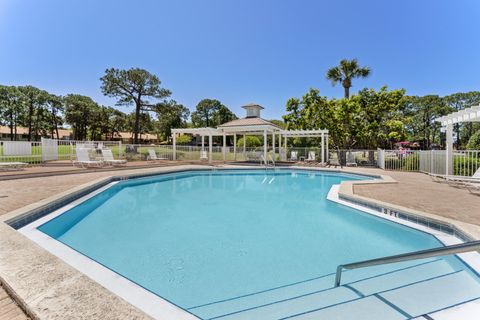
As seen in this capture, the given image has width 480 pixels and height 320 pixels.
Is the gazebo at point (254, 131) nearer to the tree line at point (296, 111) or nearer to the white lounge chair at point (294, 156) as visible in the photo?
the white lounge chair at point (294, 156)

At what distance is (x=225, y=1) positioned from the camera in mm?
14195

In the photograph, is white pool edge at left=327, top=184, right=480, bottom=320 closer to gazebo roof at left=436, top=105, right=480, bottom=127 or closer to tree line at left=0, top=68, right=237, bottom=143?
gazebo roof at left=436, top=105, right=480, bottom=127

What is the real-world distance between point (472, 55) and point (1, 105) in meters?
60.7

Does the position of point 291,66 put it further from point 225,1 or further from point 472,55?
point 472,55

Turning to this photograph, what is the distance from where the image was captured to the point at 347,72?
24750mm

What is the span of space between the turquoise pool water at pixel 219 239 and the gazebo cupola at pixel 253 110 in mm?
16242

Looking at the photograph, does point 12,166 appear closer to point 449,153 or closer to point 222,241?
point 222,241

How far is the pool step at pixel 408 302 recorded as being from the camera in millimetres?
2369

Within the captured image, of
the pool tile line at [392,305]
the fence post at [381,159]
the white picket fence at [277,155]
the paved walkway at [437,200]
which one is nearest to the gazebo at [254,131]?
the white picket fence at [277,155]

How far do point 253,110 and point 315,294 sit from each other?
72.1 ft

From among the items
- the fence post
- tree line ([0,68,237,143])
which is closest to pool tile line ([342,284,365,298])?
the fence post

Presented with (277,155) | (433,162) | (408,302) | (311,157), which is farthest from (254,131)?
(408,302)

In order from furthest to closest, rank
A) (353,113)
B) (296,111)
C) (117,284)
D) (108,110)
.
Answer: (108,110) → (296,111) → (353,113) → (117,284)

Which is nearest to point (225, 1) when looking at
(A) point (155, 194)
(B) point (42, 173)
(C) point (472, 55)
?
(A) point (155, 194)
